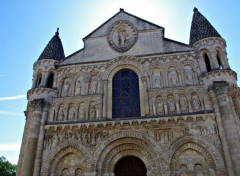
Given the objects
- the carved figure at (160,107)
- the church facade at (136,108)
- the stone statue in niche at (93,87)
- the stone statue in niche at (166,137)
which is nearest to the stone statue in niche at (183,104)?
the church facade at (136,108)

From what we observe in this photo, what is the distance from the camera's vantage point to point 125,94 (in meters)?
14.9

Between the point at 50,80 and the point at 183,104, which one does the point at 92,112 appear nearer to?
the point at 50,80

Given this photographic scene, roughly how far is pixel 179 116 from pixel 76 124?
6152 mm

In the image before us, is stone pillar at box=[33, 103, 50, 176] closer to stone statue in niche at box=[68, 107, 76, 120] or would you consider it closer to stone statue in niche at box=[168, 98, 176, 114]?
stone statue in niche at box=[68, 107, 76, 120]

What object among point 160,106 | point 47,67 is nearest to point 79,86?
point 47,67

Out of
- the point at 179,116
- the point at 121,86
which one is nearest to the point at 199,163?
the point at 179,116

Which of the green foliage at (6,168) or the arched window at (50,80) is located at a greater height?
the arched window at (50,80)

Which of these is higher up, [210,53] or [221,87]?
[210,53]

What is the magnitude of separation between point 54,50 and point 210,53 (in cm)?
1144

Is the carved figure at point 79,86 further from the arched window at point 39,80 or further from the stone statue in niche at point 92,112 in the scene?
the arched window at point 39,80

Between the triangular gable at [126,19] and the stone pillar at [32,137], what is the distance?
21.5 ft

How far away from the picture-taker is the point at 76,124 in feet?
44.8

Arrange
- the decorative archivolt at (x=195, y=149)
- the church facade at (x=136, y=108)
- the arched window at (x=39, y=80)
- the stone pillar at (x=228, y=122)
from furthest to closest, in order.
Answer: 1. the arched window at (x=39, y=80)
2. the church facade at (x=136, y=108)
3. the decorative archivolt at (x=195, y=149)
4. the stone pillar at (x=228, y=122)

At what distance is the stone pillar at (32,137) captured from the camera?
12672 mm
